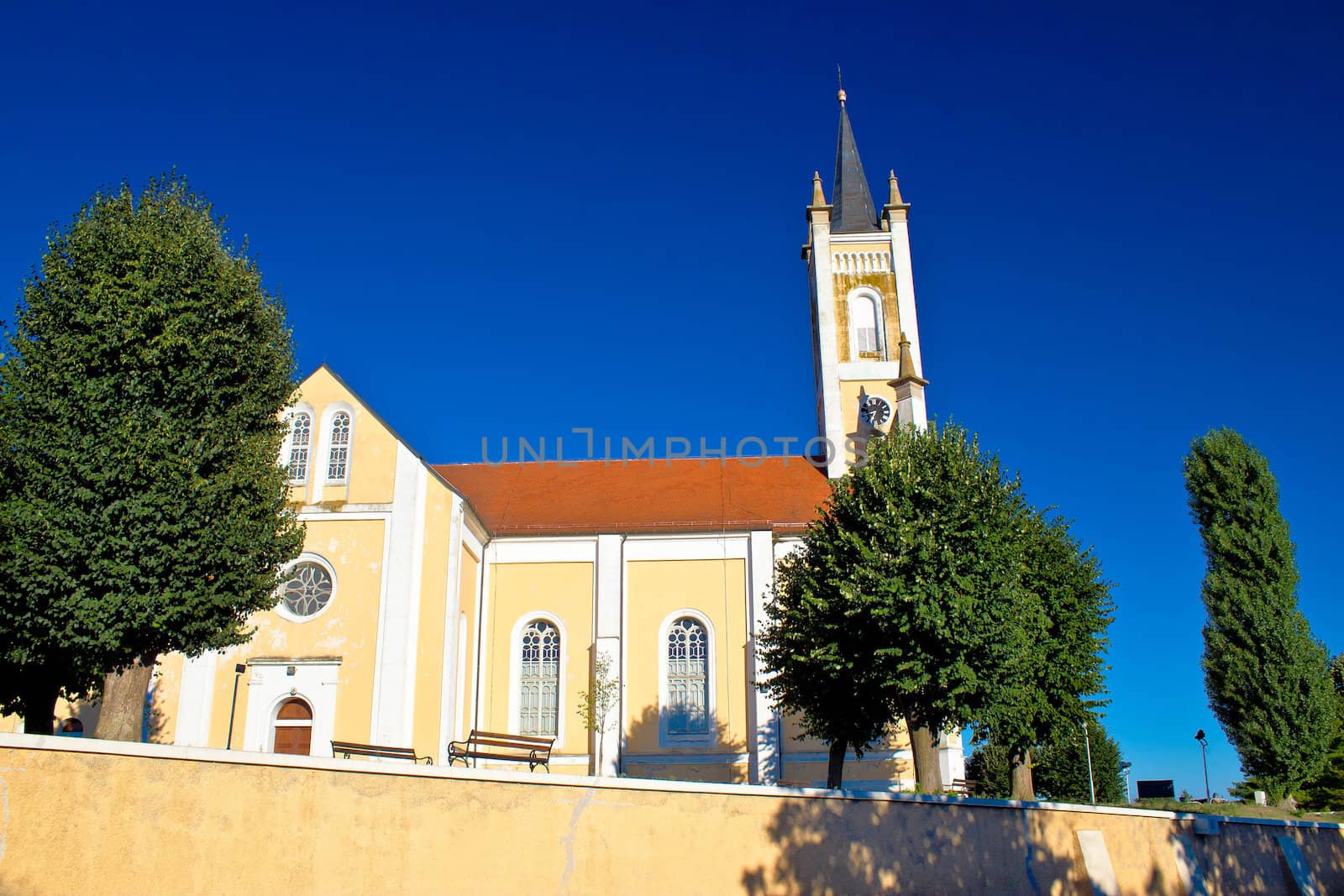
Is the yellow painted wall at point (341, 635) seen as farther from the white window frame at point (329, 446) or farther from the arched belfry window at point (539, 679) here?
the arched belfry window at point (539, 679)

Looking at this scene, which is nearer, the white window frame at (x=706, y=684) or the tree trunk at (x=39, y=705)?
the tree trunk at (x=39, y=705)

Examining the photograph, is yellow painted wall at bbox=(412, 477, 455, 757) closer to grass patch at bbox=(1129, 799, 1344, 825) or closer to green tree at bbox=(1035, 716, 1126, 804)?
grass patch at bbox=(1129, 799, 1344, 825)

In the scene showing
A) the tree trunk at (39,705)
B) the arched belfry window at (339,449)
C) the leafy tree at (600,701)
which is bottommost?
the tree trunk at (39,705)

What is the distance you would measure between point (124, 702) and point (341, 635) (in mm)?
9120

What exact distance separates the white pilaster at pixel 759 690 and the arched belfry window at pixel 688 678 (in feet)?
4.62

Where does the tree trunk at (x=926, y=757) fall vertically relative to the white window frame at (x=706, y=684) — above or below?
below

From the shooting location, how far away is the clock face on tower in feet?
122

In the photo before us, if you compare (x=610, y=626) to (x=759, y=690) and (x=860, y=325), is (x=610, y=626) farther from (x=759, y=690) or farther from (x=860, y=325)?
(x=860, y=325)

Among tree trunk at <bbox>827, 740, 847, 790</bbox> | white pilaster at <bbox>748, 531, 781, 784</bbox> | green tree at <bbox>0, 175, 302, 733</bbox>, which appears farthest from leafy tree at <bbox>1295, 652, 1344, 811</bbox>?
green tree at <bbox>0, 175, 302, 733</bbox>


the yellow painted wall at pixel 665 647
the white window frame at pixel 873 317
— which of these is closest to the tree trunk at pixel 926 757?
the yellow painted wall at pixel 665 647

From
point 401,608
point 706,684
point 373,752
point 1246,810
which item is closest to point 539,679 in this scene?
point 706,684

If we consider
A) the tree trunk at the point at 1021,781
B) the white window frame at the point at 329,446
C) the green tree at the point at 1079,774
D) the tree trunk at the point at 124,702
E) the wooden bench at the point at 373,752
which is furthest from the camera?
the green tree at the point at 1079,774

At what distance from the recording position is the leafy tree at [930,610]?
800 inches

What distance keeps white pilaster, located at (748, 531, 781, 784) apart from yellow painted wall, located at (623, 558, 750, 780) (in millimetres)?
328
